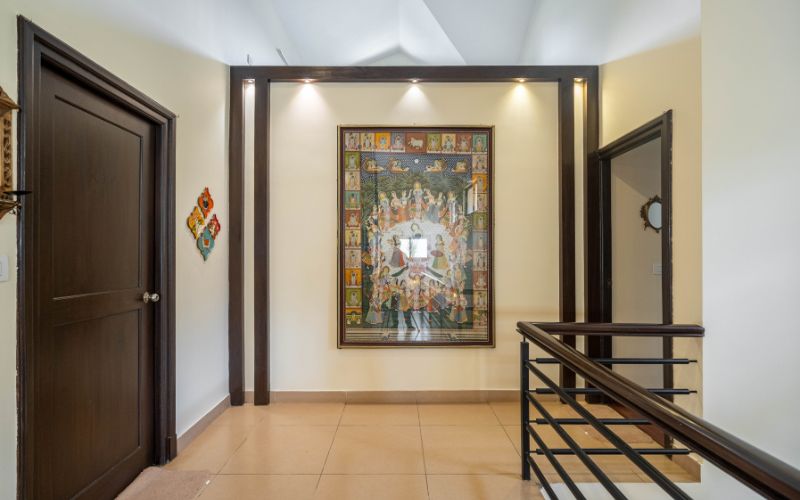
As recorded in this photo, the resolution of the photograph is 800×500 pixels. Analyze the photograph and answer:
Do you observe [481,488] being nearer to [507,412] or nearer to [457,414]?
[457,414]

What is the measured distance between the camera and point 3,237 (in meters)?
1.47

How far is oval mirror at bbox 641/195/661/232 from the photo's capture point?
10.5ft

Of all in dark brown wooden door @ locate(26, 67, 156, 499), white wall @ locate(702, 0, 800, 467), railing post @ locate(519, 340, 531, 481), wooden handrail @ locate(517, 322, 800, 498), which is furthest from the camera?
railing post @ locate(519, 340, 531, 481)

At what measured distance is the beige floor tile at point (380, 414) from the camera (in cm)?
312

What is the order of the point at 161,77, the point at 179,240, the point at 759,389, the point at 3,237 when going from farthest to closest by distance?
the point at 179,240
the point at 161,77
the point at 759,389
the point at 3,237

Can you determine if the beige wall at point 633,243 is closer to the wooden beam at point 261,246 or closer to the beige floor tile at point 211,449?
the wooden beam at point 261,246

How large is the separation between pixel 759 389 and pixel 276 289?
3.33 metres

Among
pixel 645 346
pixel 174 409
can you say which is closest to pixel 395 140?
pixel 174 409

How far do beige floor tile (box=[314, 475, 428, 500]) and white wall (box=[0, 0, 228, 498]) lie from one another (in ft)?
3.83

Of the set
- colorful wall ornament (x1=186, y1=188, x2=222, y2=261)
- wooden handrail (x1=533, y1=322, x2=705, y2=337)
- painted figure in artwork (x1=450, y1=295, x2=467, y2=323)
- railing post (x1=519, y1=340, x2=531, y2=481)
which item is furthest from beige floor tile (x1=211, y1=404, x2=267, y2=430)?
wooden handrail (x1=533, y1=322, x2=705, y2=337)

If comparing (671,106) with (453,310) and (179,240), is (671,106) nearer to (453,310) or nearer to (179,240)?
(453,310)

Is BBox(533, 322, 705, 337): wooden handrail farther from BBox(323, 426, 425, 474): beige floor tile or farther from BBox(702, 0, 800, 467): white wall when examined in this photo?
BBox(323, 426, 425, 474): beige floor tile

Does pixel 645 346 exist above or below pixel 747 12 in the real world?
below

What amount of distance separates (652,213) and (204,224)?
139 inches
